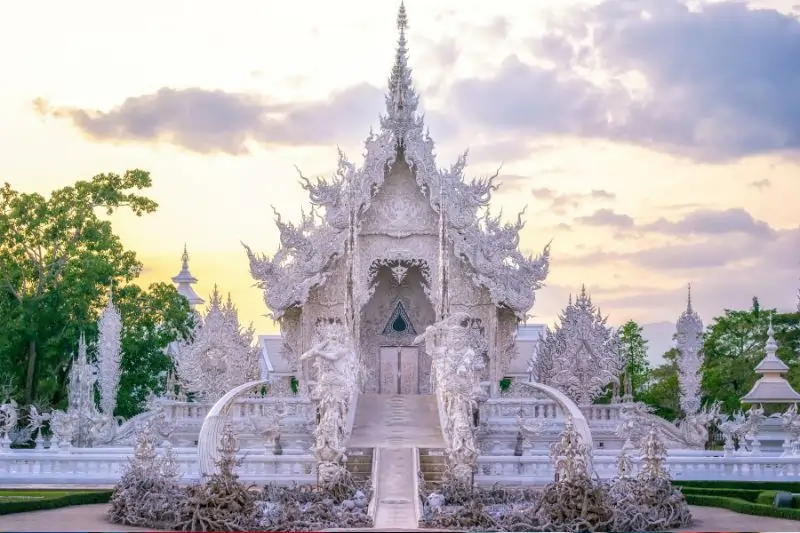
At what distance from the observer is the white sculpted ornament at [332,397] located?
2619cm

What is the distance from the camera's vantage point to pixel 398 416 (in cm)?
3145

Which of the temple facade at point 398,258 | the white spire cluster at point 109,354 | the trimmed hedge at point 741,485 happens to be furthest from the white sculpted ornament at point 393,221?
the trimmed hedge at point 741,485

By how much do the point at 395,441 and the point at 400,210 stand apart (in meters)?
8.73

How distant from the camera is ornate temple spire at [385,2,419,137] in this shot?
118 ft

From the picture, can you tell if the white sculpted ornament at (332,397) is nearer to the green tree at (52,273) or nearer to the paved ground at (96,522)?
the paved ground at (96,522)

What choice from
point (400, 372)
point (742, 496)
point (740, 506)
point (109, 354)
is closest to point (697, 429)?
point (400, 372)

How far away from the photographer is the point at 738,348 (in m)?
49.9

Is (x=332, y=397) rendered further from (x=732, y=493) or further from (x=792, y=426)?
(x=792, y=426)

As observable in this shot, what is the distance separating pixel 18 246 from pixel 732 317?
23.4m

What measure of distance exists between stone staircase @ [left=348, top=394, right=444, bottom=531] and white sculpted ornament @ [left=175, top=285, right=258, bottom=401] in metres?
3.75

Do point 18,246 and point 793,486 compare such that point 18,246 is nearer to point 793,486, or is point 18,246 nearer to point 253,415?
point 253,415

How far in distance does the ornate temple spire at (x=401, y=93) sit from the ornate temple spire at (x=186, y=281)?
30844 millimetres

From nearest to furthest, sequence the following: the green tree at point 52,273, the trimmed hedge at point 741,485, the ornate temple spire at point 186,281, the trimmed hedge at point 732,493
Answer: the trimmed hedge at point 732,493 → the trimmed hedge at point 741,485 → the green tree at point 52,273 → the ornate temple spire at point 186,281

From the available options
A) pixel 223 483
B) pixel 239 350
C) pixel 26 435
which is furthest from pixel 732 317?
pixel 223 483
